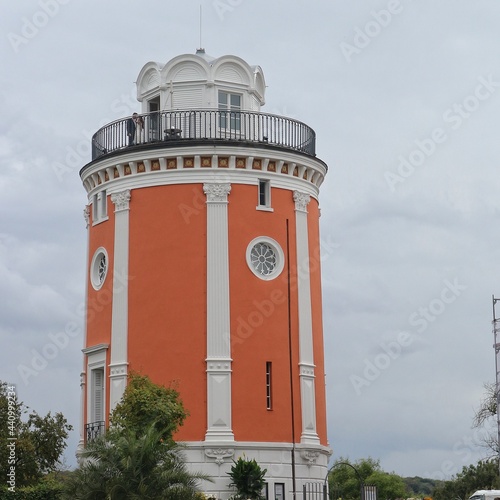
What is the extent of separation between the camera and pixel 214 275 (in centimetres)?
3959

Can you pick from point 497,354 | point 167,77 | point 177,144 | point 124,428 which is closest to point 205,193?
point 177,144

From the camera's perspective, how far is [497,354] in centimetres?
4762

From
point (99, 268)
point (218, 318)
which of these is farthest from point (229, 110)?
point (218, 318)

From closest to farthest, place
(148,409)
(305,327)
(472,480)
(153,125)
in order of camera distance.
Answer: (148,409)
(305,327)
(153,125)
(472,480)

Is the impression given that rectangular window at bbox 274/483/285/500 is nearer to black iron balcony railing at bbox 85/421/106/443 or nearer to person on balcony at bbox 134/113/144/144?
black iron balcony railing at bbox 85/421/106/443

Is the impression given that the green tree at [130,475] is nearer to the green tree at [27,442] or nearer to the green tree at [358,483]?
the green tree at [27,442]

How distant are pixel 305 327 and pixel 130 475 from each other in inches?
497

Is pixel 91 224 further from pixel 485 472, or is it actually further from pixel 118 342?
pixel 485 472

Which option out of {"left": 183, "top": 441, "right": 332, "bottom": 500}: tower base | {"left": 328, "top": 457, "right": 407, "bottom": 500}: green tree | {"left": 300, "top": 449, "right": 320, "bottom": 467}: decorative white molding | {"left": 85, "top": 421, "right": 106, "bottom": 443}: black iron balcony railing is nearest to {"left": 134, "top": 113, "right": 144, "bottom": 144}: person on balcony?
{"left": 85, "top": 421, "right": 106, "bottom": 443}: black iron balcony railing

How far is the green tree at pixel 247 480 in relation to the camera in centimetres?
3750

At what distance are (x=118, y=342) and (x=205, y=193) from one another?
6.01 metres

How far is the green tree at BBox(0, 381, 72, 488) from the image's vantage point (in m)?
41.3

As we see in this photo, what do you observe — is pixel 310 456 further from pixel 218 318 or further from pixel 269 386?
pixel 218 318

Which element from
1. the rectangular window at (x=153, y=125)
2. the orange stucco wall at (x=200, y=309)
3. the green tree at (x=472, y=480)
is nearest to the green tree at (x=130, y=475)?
the orange stucco wall at (x=200, y=309)
